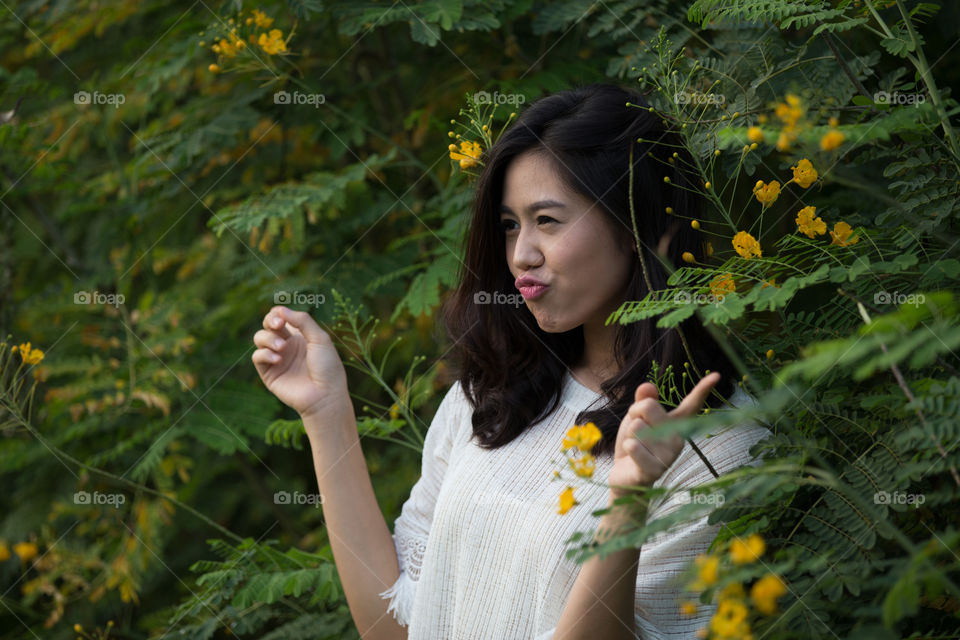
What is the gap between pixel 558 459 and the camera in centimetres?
174

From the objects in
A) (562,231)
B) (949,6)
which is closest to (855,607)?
(562,231)

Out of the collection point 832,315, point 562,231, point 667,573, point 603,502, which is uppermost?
point 562,231

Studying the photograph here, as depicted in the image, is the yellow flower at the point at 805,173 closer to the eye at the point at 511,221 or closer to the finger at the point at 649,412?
the eye at the point at 511,221

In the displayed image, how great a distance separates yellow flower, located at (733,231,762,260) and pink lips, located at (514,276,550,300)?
39cm

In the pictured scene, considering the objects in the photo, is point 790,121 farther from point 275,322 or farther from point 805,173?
point 275,322

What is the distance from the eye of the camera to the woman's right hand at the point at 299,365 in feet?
6.27

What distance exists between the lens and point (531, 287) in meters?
1.67

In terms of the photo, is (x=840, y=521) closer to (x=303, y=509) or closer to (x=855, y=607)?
(x=855, y=607)

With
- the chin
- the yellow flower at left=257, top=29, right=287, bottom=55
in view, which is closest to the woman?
the chin

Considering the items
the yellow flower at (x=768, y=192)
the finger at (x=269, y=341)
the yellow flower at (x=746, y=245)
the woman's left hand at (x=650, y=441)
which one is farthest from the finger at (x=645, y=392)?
the finger at (x=269, y=341)

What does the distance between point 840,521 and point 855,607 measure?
13 centimetres

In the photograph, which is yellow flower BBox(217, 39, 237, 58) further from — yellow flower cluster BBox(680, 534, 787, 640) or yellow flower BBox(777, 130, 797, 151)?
yellow flower cluster BBox(680, 534, 787, 640)

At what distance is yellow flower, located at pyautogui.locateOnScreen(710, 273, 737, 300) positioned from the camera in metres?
1.31

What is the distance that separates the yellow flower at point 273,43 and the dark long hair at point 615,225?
2.87ft
